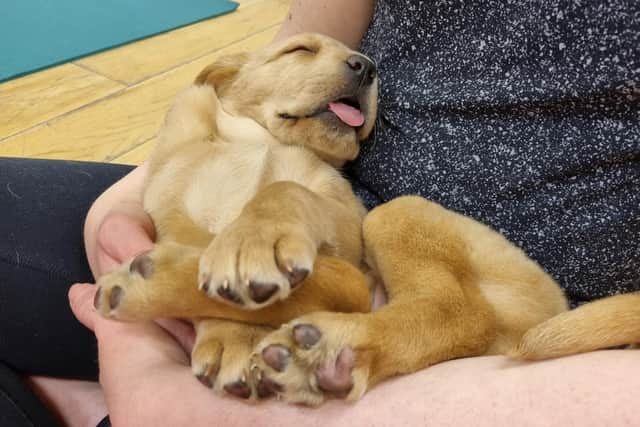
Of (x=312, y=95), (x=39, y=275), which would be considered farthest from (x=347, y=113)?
(x=39, y=275)

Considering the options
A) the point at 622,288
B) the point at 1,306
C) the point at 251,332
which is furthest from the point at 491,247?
the point at 1,306

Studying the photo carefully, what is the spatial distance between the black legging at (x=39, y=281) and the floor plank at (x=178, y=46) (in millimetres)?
1558

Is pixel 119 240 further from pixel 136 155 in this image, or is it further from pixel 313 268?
pixel 136 155

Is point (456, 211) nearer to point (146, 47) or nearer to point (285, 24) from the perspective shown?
point (285, 24)

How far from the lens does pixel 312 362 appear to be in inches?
31.7

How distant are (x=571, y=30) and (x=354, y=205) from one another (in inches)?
20.2

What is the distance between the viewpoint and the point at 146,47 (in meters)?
3.21

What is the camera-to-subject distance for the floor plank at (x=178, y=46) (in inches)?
115

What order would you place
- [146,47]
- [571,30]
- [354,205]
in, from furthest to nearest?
[146,47], [354,205], [571,30]

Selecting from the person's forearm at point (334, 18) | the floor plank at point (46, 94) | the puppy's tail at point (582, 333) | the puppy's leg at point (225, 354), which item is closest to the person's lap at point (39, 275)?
the puppy's leg at point (225, 354)

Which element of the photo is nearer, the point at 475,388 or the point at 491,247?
the point at 475,388

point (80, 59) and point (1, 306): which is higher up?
point (1, 306)

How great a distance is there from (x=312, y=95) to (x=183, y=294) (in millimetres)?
613

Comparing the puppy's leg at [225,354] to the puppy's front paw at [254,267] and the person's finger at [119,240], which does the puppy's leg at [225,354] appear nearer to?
the puppy's front paw at [254,267]
